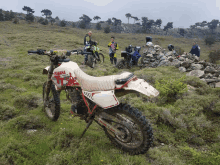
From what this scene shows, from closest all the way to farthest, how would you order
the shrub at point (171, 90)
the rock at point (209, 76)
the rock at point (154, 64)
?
1. the shrub at point (171, 90)
2. the rock at point (209, 76)
3. the rock at point (154, 64)

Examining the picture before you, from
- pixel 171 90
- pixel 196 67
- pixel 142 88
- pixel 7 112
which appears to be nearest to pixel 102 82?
pixel 142 88

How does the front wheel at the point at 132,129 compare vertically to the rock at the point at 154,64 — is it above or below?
below

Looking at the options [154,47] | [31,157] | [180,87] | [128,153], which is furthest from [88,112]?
[154,47]

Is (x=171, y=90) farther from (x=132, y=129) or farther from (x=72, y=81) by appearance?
(x=72, y=81)

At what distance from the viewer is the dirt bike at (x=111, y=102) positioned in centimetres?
233

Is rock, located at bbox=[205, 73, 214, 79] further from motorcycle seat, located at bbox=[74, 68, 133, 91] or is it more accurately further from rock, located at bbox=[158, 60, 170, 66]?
motorcycle seat, located at bbox=[74, 68, 133, 91]

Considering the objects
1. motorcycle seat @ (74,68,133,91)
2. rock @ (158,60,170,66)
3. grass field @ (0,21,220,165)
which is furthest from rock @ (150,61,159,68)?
motorcycle seat @ (74,68,133,91)

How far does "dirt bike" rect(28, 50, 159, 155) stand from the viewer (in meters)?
2.33

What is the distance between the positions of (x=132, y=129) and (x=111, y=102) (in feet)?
2.15

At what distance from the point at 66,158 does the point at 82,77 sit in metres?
1.62

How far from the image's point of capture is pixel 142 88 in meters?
2.25

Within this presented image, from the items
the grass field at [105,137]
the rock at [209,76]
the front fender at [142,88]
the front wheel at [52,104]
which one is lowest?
the grass field at [105,137]

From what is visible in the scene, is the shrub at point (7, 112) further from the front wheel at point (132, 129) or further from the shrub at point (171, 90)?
the shrub at point (171, 90)

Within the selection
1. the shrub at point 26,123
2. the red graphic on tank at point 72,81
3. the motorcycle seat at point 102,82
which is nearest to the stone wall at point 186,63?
the motorcycle seat at point 102,82
